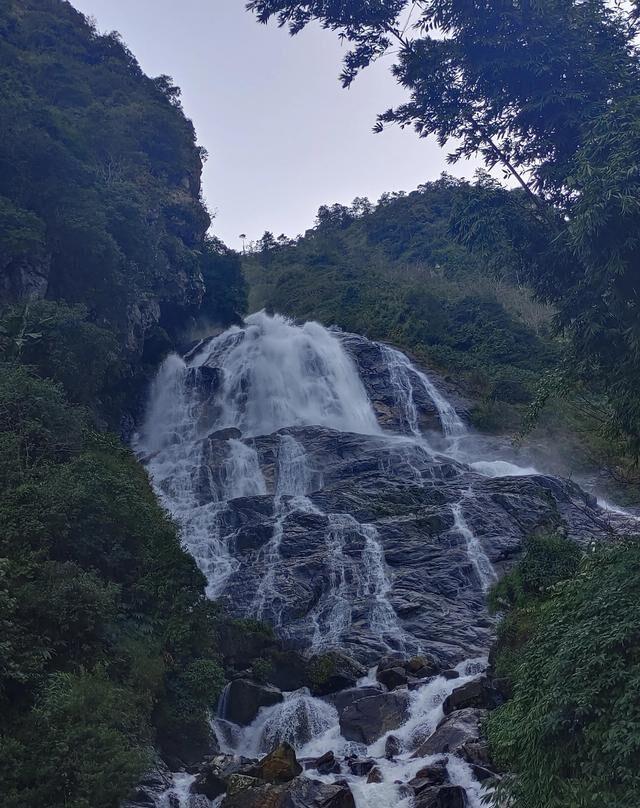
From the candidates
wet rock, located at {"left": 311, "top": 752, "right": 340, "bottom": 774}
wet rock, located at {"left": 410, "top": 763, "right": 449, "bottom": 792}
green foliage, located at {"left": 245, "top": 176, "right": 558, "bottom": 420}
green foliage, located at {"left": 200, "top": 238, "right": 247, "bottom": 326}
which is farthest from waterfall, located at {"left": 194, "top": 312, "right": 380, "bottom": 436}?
wet rock, located at {"left": 410, "top": 763, "right": 449, "bottom": 792}

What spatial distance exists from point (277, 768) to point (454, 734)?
2989mm

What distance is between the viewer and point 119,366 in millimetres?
26422

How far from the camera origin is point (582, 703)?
6.50 meters

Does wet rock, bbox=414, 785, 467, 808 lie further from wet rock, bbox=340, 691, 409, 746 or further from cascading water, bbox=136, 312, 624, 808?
wet rock, bbox=340, 691, 409, 746

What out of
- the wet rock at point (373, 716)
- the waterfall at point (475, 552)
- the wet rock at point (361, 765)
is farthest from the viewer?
the waterfall at point (475, 552)

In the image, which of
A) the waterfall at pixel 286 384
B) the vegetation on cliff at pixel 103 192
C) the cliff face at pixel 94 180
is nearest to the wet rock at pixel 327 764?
the cliff face at pixel 94 180

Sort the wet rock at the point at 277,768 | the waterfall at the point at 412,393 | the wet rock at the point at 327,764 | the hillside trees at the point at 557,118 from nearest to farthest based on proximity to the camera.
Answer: the hillside trees at the point at 557,118 → the wet rock at the point at 277,768 → the wet rock at the point at 327,764 → the waterfall at the point at 412,393

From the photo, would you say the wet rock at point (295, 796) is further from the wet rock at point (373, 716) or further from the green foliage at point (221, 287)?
the green foliage at point (221, 287)

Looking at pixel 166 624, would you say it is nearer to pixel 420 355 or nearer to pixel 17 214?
pixel 17 214

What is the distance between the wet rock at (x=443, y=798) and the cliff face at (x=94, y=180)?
19.4 meters

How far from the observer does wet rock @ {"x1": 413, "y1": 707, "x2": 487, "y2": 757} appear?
461 inches

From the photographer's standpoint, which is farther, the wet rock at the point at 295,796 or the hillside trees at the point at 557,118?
the wet rock at the point at 295,796

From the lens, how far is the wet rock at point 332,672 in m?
15.8

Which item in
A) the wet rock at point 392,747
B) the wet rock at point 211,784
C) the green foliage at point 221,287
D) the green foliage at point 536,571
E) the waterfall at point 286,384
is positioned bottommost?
the wet rock at point 392,747
